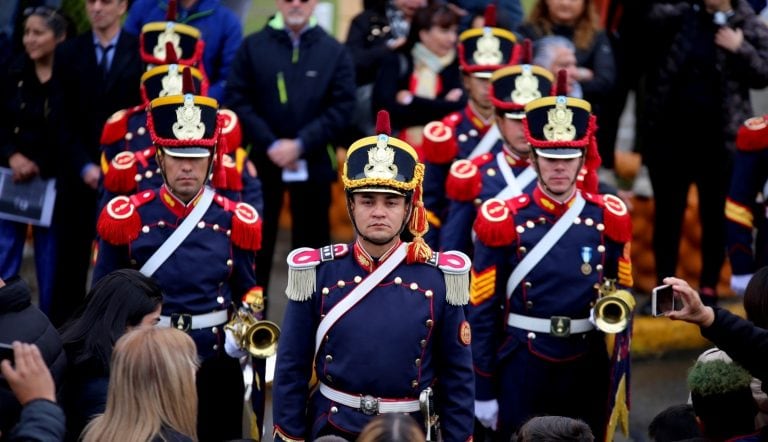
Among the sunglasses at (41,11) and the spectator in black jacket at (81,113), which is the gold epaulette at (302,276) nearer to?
the spectator in black jacket at (81,113)

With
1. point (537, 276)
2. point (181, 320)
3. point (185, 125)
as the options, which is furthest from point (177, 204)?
point (537, 276)

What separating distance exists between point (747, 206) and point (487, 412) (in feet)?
8.13

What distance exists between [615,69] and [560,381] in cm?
414

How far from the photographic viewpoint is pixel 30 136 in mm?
10328

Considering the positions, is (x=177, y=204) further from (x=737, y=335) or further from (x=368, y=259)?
(x=737, y=335)

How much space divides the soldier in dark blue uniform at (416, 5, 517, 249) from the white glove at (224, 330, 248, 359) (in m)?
1.89

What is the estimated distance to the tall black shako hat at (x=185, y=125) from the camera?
7.89m

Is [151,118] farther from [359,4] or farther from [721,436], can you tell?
[359,4]

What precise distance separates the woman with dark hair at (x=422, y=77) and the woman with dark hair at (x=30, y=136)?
7.40 ft

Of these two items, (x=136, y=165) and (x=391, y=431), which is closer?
(x=391, y=431)

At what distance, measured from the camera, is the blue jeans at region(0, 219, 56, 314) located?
10.3 metres

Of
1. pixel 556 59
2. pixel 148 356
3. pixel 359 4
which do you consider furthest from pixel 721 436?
pixel 359 4

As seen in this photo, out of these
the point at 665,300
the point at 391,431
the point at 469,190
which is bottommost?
the point at 469,190

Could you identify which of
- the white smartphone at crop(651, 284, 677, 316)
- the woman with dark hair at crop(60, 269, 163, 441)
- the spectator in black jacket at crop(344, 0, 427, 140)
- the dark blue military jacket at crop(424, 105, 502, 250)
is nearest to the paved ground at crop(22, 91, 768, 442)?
the spectator in black jacket at crop(344, 0, 427, 140)
